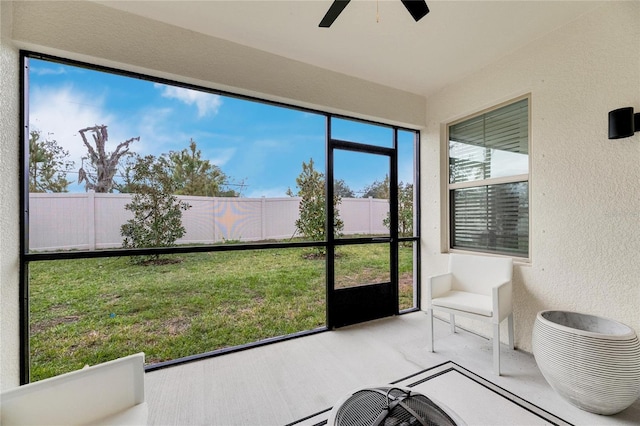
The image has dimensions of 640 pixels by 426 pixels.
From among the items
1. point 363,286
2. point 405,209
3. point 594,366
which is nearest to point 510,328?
point 594,366

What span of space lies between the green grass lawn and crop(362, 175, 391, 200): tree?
2.12ft

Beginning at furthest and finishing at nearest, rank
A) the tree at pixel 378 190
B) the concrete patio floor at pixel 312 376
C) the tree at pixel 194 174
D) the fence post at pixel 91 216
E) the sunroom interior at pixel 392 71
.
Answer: the tree at pixel 378 190 < the tree at pixel 194 174 < the fence post at pixel 91 216 < the sunroom interior at pixel 392 71 < the concrete patio floor at pixel 312 376

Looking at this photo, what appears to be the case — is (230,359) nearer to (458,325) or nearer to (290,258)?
(290,258)

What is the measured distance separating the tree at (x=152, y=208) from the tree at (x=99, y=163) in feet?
0.45

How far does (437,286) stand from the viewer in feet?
8.46

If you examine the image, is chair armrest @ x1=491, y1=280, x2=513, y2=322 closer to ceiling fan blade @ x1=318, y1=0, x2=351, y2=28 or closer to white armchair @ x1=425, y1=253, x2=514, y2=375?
white armchair @ x1=425, y1=253, x2=514, y2=375

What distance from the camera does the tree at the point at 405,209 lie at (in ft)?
11.1

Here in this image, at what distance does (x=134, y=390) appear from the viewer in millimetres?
1238

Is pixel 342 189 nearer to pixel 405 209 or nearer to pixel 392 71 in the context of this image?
pixel 405 209

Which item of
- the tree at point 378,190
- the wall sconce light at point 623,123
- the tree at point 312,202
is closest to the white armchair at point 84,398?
the tree at point 312,202

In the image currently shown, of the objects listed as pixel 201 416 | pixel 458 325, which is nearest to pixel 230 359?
pixel 201 416

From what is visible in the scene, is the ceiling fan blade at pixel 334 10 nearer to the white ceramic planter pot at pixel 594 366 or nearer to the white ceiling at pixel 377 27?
the white ceiling at pixel 377 27

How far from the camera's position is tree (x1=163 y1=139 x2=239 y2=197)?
2.32 metres

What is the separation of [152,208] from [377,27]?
2.42m
